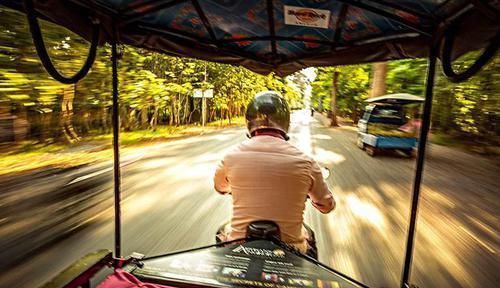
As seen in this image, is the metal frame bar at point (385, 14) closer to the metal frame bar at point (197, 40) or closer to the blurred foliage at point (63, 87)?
the metal frame bar at point (197, 40)

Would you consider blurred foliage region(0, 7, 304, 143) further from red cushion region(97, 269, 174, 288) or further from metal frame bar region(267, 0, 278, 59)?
red cushion region(97, 269, 174, 288)

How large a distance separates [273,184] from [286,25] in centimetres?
152

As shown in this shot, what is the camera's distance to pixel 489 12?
1669 mm

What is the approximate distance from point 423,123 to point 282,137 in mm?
1165

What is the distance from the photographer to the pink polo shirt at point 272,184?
2.05 meters

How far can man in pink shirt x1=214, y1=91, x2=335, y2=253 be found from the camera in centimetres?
205

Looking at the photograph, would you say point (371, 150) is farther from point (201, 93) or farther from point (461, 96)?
point (201, 93)

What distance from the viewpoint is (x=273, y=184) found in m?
2.05

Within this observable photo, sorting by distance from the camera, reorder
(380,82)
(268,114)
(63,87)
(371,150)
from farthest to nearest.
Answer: (380,82) < (371,150) < (63,87) < (268,114)

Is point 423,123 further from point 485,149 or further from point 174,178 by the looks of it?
point 485,149

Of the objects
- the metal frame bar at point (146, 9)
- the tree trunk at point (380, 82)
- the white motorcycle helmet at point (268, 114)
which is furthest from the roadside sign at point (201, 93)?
the white motorcycle helmet at point (268, 114)

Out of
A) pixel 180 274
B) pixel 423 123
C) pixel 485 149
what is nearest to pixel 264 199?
pixel 180 274

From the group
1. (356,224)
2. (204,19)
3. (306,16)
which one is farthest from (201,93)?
(306,16)

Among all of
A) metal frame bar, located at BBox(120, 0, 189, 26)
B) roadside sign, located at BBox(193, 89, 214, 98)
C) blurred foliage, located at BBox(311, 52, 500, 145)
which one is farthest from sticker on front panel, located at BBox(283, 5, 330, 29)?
roadside sign, located at BBox(193, 89, 214, 98)
